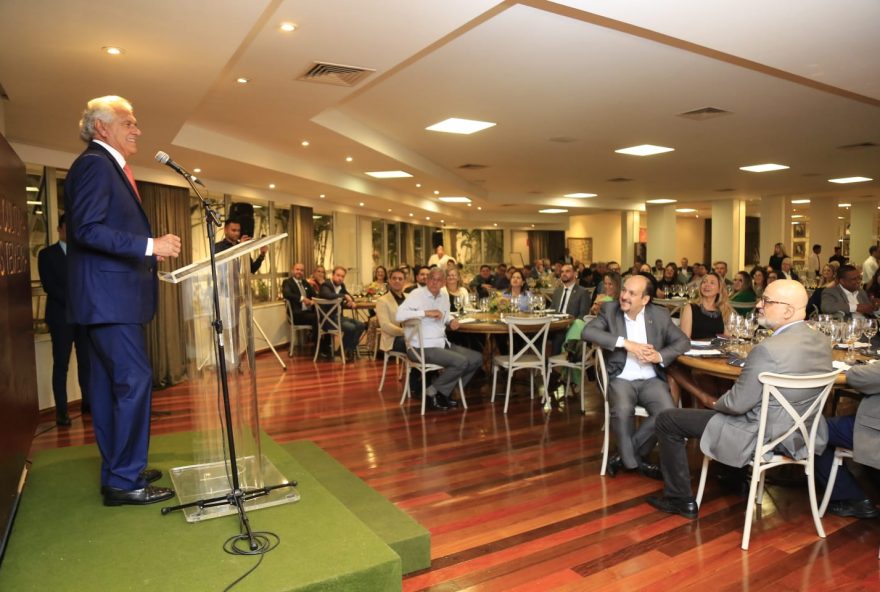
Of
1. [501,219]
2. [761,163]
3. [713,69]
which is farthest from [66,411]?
[501,219]

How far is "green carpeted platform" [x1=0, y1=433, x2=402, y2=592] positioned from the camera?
7.45 feet

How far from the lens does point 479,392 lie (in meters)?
7.04

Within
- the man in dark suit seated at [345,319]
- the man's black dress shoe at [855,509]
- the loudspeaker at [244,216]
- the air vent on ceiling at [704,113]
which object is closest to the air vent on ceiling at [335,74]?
the loudspeaker at [244,216]

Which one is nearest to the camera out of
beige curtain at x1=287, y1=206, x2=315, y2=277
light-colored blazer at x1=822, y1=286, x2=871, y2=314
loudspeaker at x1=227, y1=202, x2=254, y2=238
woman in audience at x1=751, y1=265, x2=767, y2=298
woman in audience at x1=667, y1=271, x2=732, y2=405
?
loudspeaker at x1=227, y1=202, x2=254, y2=238

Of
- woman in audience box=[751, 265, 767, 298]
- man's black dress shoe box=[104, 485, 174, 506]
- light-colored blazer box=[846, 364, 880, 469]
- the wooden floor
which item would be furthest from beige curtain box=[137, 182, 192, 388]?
woman in audience box=[751, 265, 767, 298]

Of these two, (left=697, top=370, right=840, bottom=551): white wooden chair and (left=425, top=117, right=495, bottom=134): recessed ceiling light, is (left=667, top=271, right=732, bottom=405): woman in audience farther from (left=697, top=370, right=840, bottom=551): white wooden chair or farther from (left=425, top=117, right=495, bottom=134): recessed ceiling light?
(left=425, top=117, right=495, bottom=134): recessed ceiling light

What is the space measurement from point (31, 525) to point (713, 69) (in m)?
5.66

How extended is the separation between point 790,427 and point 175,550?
2913 millimetres

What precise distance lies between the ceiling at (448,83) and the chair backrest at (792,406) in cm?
192

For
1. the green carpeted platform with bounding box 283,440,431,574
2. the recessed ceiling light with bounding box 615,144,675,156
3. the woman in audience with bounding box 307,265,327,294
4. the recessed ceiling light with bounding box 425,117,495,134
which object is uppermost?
the recessed ceiling light with bounding box 425,117,495,134

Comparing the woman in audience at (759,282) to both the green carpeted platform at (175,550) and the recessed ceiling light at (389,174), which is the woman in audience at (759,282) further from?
the green carpeted platform at (175,550)

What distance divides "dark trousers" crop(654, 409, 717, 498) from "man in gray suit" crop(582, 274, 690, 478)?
0.49 m

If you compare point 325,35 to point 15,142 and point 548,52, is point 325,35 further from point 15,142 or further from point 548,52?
point 15,142

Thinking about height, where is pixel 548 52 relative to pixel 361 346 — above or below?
above
